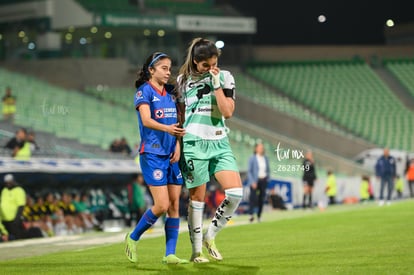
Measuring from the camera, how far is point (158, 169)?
35.7ft

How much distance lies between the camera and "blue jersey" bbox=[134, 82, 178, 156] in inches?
430

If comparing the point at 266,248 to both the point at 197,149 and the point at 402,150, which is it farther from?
the point at 402,150

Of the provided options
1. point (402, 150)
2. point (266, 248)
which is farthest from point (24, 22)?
point (266, 248)

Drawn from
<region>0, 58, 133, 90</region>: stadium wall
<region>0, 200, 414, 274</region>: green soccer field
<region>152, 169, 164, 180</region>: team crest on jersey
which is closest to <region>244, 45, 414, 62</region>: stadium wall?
<region>0, 58, 133, 90</region>: stadium wall

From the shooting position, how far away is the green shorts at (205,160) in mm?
10773

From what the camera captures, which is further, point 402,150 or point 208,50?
point 402,150

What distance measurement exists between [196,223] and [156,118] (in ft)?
3.88

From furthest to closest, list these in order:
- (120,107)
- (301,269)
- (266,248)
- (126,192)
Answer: (120,107), (126,192), (266,248), (301,269)

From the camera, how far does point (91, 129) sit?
35094 millimetres

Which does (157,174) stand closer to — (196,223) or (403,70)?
(196,223)

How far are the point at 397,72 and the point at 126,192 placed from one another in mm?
24595

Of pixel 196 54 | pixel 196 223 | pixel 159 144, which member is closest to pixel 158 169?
pixel 159 144

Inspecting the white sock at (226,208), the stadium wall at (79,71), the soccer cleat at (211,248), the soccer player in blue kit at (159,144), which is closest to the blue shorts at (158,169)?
the soccer player in blue kit at (159,144)

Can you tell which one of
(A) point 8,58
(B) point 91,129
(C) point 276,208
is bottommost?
(C) point 276,208
